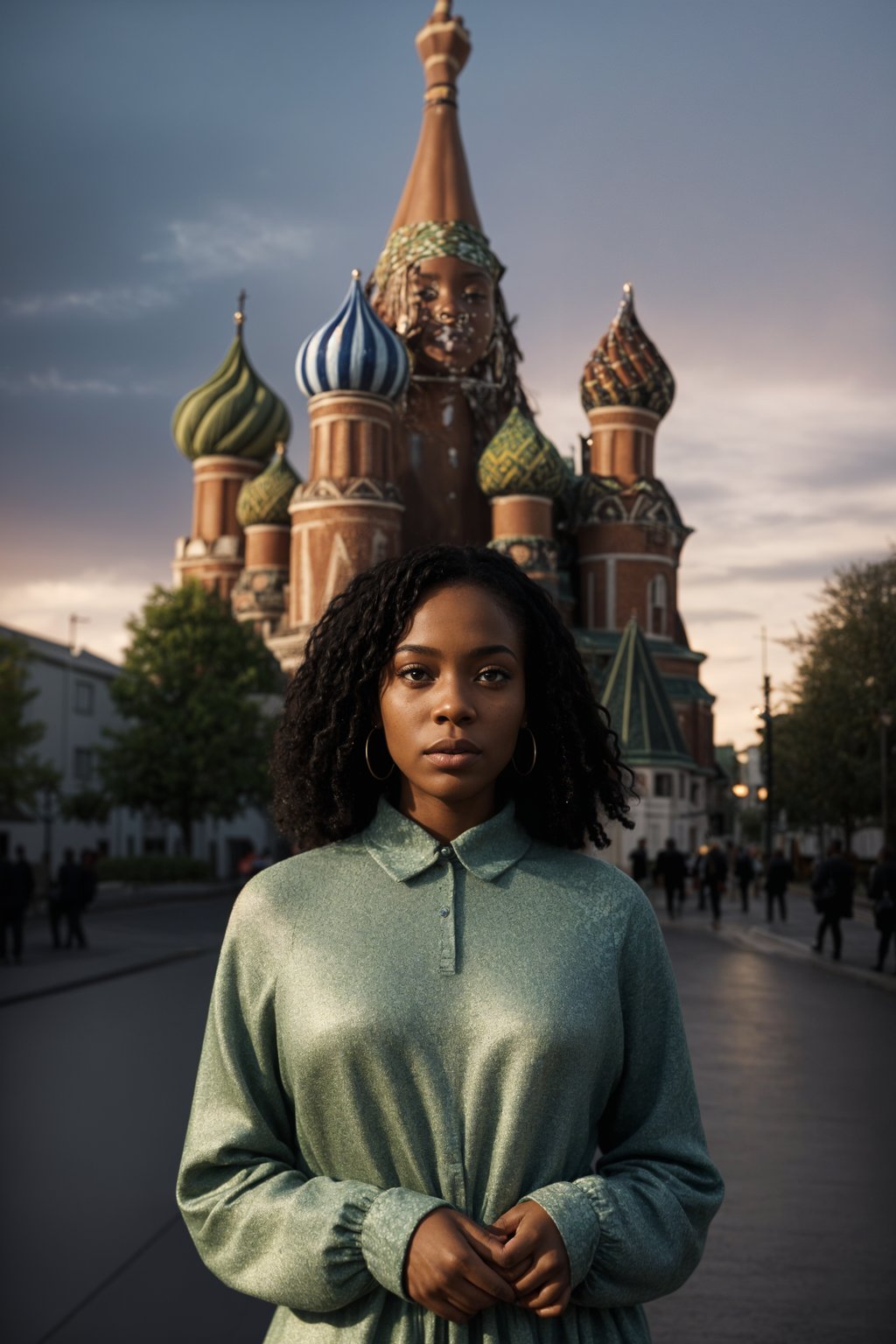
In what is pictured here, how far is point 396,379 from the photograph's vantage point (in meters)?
58.9

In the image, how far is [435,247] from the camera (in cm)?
6291

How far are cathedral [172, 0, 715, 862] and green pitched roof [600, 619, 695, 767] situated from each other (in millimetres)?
114

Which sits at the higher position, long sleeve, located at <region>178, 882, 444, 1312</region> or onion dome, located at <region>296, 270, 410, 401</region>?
onion dome, located at <region>296, 270, 410, 401</region>

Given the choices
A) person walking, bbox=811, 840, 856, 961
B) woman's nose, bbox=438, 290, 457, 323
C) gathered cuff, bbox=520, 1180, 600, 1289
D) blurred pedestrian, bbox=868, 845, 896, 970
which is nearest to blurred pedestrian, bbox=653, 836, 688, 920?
person walking, bbox=811, 840, 856, 961

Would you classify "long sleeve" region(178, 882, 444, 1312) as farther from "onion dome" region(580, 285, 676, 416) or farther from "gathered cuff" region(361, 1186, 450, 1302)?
"onion dome" region(580, 285, 676, 416)

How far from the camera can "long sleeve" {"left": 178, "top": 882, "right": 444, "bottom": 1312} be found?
245 cm

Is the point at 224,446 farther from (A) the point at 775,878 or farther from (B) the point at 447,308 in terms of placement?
(A) the point at 775,878

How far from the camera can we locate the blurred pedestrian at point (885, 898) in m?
21.3

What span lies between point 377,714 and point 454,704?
0.84ft

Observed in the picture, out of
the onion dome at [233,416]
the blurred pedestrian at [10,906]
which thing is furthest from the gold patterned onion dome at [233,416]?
the blurred pedestrian at [10,906]

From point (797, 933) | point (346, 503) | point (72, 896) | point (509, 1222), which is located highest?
point (346, 503)

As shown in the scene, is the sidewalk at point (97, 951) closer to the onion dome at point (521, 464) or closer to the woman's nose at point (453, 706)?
the woman's nose at point (453, 706)

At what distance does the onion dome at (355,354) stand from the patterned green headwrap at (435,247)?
4969mm

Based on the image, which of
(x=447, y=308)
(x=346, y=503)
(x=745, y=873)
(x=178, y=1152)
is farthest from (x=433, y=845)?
(x=447, y=308)
